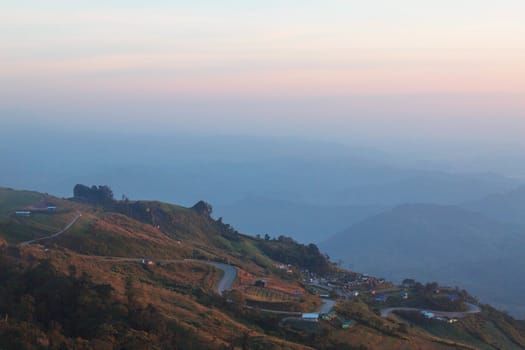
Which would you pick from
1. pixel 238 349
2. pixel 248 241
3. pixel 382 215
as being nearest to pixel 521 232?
pixel 382 215

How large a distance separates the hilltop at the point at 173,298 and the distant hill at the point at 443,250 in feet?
141

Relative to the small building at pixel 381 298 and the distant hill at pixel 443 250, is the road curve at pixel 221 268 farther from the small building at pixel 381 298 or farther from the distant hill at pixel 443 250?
the distant hill at pixel 443 250

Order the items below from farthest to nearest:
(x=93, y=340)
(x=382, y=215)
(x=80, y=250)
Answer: (x=382, y=215)
(x=80, y=250)
(x=93, y=340)

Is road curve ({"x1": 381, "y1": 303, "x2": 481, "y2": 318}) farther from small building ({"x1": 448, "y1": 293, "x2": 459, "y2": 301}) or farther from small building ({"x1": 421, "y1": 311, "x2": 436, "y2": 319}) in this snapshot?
small building ({"x1": 448, "y1": 293, "x2": 459, "y2": 301})

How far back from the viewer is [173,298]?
3728 cm

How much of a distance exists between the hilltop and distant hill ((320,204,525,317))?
42989mm

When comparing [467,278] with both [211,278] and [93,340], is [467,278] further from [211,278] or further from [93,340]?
[93,340]

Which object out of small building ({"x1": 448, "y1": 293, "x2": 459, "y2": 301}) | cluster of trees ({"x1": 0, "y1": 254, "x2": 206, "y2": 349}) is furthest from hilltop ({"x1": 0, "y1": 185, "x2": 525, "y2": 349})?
small building ({"x1": 448, "y1": 293, "x2": 459, "y2": 301})

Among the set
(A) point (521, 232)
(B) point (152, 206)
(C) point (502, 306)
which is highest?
(A) point (521, 232)

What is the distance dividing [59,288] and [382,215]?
516 feet

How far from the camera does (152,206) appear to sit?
8662 centimetres

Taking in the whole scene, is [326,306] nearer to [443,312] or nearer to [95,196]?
[443,312]

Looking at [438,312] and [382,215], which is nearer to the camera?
[438,312]

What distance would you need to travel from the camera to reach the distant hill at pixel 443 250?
116 metres
